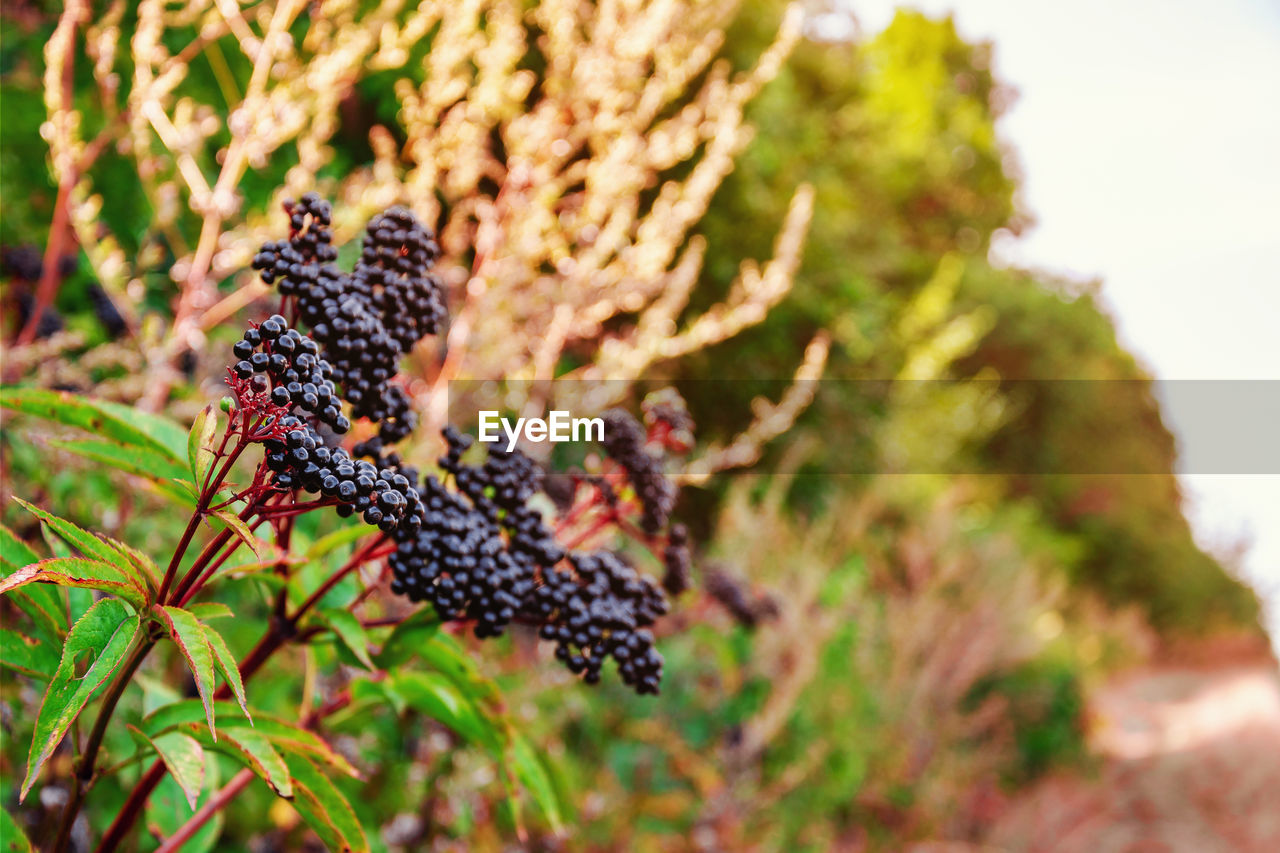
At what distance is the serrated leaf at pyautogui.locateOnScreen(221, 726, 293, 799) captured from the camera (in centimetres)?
69

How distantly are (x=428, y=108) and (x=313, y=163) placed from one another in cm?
37

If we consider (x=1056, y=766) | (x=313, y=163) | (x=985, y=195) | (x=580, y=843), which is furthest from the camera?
(x=985, y=195)

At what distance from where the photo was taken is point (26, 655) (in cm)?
77

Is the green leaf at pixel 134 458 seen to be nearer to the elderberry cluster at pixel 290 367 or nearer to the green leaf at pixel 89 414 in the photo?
the green leaf at pixel 89 414

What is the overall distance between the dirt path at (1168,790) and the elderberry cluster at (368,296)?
234 inches

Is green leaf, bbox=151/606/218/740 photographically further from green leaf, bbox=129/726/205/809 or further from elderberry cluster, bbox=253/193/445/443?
elderberry cluster, bbox=253/193/445/443

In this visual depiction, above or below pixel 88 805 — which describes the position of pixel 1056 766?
above

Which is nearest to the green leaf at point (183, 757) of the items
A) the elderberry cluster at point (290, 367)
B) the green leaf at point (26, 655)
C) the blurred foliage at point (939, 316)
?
the green leaf at point (26, 655)

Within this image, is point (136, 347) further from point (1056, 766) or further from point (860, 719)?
point (1056, 766)

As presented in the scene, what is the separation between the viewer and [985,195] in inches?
655

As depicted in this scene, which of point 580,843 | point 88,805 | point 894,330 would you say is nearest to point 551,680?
point 580,843

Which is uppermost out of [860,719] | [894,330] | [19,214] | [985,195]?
[985,195]

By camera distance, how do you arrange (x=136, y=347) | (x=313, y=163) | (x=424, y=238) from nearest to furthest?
(x=424, y=238) → (x=136, y=347) → (x=313, y=163)

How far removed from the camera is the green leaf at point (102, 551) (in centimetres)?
63
